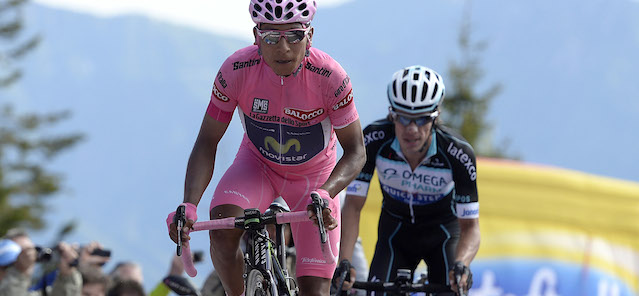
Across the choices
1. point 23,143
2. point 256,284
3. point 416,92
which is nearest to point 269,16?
point 256,284

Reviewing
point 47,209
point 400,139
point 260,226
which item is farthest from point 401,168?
point 47,209

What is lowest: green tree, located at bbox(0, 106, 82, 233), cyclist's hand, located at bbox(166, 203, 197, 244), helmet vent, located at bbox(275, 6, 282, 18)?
cyclist's hand, located at bbox(166, 203, 197, 244)

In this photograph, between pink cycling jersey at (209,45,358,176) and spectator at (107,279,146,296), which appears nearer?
pink cycling jersey at (209,45,358,176)

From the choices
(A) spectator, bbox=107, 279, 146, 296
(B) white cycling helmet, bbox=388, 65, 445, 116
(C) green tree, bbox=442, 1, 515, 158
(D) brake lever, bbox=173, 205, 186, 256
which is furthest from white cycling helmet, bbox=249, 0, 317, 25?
(C) green tree, bbox=442, 1, 515, 158

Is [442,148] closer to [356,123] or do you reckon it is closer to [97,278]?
[356,123]

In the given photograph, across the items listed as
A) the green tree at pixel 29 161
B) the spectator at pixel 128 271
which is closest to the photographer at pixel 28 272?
the spectator at pixel 128 271

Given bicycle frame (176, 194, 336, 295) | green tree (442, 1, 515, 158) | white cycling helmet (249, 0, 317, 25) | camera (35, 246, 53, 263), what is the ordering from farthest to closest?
green tree (442, 1, 515, 158) → camera (35, 246, 53, 263) → white cycling helmet (249, 0, 317, 25) → bicycle frame (176, 194, 336, 295)

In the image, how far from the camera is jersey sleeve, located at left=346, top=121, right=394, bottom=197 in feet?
29.2

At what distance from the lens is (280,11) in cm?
672

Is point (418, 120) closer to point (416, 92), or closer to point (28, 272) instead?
point (416, 92)

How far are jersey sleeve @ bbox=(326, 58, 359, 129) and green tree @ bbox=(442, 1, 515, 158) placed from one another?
4139 centimetres

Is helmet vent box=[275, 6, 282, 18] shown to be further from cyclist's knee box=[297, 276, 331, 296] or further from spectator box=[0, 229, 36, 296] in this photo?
spectator box=[0, 229, 36, 296]

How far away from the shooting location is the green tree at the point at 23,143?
53875 millimetres

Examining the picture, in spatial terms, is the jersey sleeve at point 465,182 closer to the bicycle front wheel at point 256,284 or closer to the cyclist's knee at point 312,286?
the cyclist's knee at point 312,286
